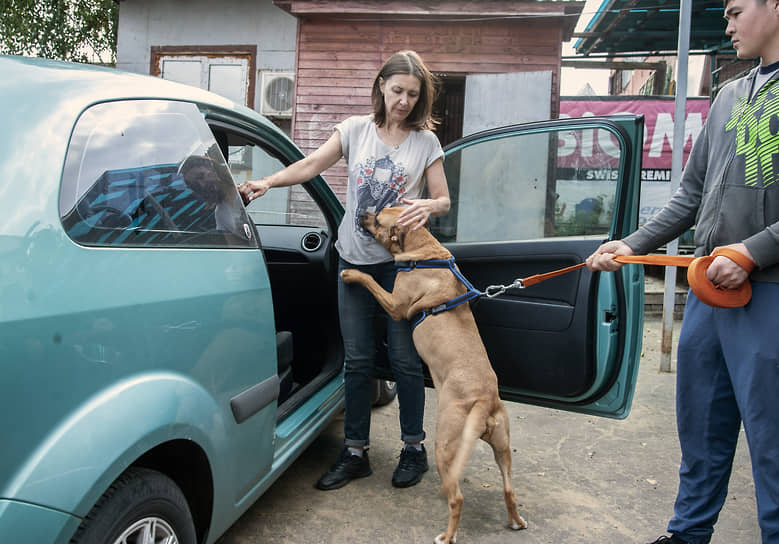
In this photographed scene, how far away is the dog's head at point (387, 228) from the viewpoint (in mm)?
2514

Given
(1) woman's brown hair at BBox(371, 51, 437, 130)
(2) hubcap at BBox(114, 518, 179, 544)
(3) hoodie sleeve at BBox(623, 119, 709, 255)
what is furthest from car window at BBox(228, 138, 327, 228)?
(2) hubcap at BBox(114, 518, 179, 544)

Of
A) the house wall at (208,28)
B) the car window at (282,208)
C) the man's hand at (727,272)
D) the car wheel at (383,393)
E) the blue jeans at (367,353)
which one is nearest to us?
the man's hand at (727,272)

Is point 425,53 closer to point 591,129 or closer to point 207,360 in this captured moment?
point 591,129

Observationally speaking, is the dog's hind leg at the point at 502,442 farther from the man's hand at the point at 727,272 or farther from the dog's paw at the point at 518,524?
the man's hand at the point at 727,272

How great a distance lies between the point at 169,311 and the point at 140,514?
498 mm

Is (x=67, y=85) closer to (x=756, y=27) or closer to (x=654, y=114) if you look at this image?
(x=756, y=27)

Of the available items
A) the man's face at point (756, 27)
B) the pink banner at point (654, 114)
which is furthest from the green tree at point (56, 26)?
the man's face at point (756, 27)

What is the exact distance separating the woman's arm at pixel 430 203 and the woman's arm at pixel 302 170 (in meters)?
0.42

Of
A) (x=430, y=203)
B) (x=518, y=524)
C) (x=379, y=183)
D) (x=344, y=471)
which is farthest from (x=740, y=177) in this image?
(x=344, y=471)

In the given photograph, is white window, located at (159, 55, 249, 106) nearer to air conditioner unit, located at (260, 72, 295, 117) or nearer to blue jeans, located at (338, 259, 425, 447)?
air conditioner unit, located at (260, 72, 295, 117)

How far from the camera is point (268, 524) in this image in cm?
238

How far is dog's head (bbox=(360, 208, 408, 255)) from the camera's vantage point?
2514mm

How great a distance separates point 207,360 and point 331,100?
785 centimetres

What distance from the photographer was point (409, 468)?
2746mm
